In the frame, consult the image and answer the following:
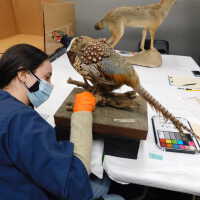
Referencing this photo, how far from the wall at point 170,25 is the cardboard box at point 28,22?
27 centimetres

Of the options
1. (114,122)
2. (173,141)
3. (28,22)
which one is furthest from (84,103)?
(28,22)

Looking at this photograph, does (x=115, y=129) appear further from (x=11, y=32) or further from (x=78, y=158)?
(x=11, y=32)

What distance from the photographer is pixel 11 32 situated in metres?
2.21

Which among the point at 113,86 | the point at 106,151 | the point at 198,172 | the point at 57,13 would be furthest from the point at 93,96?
the point at 57,13

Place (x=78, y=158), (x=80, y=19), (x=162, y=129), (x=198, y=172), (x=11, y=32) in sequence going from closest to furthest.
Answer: (x=78, y=158), (x=198, y=172), (x=162, y=129), (x=11, y=32), (x=80, y=19)

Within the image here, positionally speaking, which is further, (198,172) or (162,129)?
(162,129)

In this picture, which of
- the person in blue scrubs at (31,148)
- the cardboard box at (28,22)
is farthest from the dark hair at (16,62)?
the cardboard box at (28,22)

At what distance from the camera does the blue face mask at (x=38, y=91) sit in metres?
0.70

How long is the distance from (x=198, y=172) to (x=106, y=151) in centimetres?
34

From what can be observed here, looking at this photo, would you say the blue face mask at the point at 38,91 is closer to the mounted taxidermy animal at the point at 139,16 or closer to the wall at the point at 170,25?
the mounted taxidermy animal at the point at 139,16

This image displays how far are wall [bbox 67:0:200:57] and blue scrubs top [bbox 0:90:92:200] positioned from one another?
80.2 inches

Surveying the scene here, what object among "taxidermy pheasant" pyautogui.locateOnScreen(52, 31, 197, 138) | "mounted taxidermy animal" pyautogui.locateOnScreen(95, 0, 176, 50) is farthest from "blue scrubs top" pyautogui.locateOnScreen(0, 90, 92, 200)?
"mounted taxidermy animal" pyautogui.locateOnScreen(95, 0, 176, 50)

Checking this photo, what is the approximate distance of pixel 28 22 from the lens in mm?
2225

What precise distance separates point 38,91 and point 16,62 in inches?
4.9
